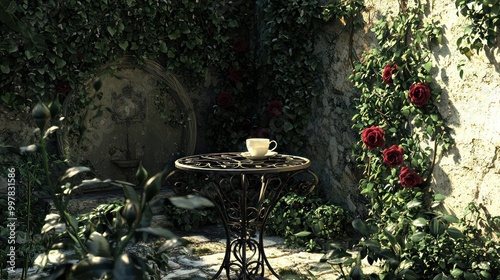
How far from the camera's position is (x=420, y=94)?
3.98 meters

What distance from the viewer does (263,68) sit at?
5648 millimetres

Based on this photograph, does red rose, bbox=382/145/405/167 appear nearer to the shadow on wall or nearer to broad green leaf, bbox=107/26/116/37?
the shadow on wall

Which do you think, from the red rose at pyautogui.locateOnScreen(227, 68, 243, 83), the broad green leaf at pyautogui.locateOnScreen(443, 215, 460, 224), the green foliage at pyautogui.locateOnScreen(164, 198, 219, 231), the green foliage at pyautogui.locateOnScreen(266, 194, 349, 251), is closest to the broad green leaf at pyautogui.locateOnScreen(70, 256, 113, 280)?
the broad green leaf at pyautogui.locateOnScreen(443, 215, 460, 224)

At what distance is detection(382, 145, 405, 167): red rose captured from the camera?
162 inches

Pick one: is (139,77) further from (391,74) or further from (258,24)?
(391,74)

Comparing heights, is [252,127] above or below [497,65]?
below

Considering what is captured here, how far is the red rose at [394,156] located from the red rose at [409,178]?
70mm

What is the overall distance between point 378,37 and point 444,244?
1606mm

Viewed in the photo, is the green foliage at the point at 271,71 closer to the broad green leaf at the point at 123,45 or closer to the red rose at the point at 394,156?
the broad green leaf at the point at 123,45

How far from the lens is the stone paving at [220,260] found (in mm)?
3973

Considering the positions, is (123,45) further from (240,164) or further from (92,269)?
(92,269)

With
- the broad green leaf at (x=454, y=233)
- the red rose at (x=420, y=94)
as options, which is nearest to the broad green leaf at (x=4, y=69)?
the red rose at (x=420, y=94)

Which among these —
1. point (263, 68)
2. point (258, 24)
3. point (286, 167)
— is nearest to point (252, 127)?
point (263, 68)

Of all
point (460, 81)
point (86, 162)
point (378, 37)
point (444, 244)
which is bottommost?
point (444, 244)
